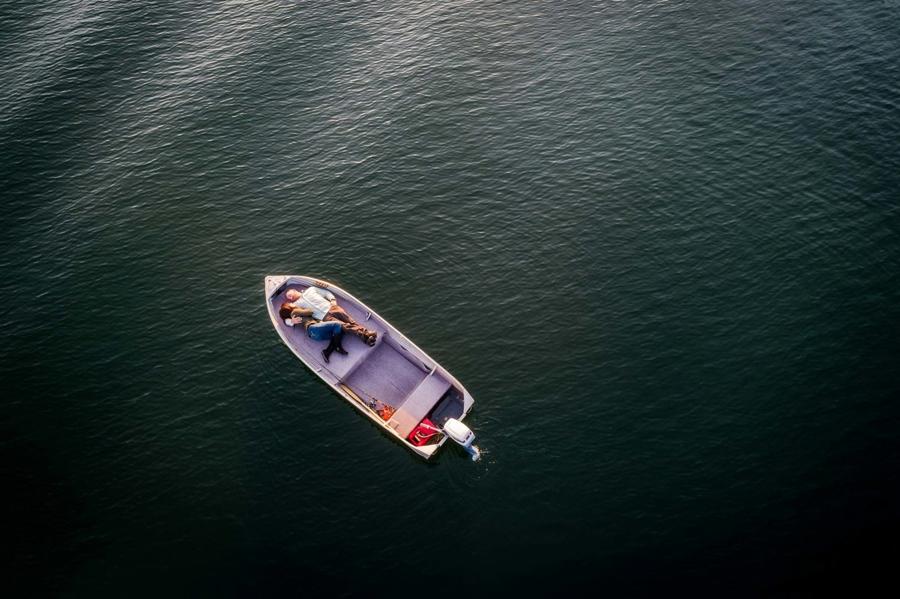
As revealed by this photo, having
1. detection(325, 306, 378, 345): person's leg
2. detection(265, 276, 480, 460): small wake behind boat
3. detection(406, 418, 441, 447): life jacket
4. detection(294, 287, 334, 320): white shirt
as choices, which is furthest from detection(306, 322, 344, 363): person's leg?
detection(406, 418, 441, 447): life jacket

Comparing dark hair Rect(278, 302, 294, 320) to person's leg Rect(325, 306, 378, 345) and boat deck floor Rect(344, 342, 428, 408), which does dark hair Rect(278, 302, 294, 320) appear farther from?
boat deck floor Rect(344, 342, 428, 408)

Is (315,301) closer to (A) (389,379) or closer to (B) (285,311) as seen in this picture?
(B) (285,311)

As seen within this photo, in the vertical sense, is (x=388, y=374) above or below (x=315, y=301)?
below

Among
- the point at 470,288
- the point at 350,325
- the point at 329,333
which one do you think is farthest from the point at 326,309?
the point at 470,288

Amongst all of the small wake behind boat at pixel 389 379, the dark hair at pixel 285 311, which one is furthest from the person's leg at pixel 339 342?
the dark hair at pixel 285 311

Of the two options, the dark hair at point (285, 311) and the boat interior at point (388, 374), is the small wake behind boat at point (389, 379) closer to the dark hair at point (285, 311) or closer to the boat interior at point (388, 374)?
the boat interior at point (388, 374)

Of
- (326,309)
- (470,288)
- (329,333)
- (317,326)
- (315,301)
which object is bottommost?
(470,288)

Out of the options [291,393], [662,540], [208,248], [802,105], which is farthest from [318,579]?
[802,105]

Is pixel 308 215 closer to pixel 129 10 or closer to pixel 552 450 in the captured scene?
pixel 552 450
